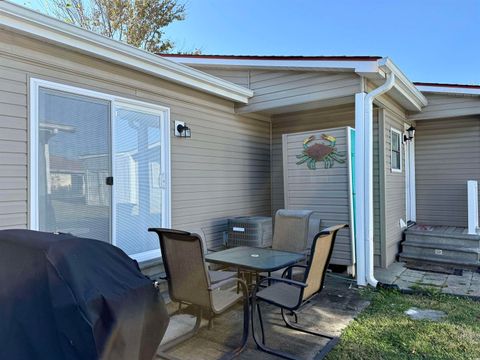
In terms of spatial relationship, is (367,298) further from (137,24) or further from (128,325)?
(137,24)

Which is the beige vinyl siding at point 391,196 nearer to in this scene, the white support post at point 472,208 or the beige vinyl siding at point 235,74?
the white support post at point 472,208

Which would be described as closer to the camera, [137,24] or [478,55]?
[137,24]

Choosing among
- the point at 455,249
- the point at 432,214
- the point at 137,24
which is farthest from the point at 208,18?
the point at 455,249

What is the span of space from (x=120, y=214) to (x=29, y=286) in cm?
254

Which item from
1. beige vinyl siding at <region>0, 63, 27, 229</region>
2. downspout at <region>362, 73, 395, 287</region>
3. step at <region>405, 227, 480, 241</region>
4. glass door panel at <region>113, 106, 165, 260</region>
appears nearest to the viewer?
beige vinyl siding at <region>0, 63, 27, 229</region>

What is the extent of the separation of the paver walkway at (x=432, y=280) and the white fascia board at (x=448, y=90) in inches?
114

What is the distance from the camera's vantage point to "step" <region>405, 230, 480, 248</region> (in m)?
5.62

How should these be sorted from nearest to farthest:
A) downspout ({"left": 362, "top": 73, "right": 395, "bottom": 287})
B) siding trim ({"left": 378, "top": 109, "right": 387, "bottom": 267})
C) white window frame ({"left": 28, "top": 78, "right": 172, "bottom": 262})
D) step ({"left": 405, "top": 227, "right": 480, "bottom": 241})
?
white window frame ({"left": 28, "top": 78, "right": 172, "bottom": 262}), downspout ({"left": 362, "top": 73, "right": 395, "bottom": 287}), siding trim ({"left": 378, "top": 109, "right": 387, "bottom": 267}), step ({"left": 405, "top": 227, "right": 480, "bottom": 241})

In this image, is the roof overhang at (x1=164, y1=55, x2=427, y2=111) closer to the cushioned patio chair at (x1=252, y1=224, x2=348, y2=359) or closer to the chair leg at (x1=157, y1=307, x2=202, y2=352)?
the cushioned patio chair at (x1=252, y1=224, x2=348, y2=359)

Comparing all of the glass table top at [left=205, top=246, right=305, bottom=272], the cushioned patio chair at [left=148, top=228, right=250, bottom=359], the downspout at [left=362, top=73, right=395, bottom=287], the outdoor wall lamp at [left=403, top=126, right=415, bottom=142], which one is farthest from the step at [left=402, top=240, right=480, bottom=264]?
the cushioned patio chair at [left=148, top=228, right=250, bottom=359]

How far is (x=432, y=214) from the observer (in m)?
6.91

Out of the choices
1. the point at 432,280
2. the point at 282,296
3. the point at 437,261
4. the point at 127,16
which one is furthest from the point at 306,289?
the point at 127,16

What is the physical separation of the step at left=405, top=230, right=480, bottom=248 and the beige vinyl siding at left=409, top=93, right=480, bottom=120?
2119mm

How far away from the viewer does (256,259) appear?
3459mm
